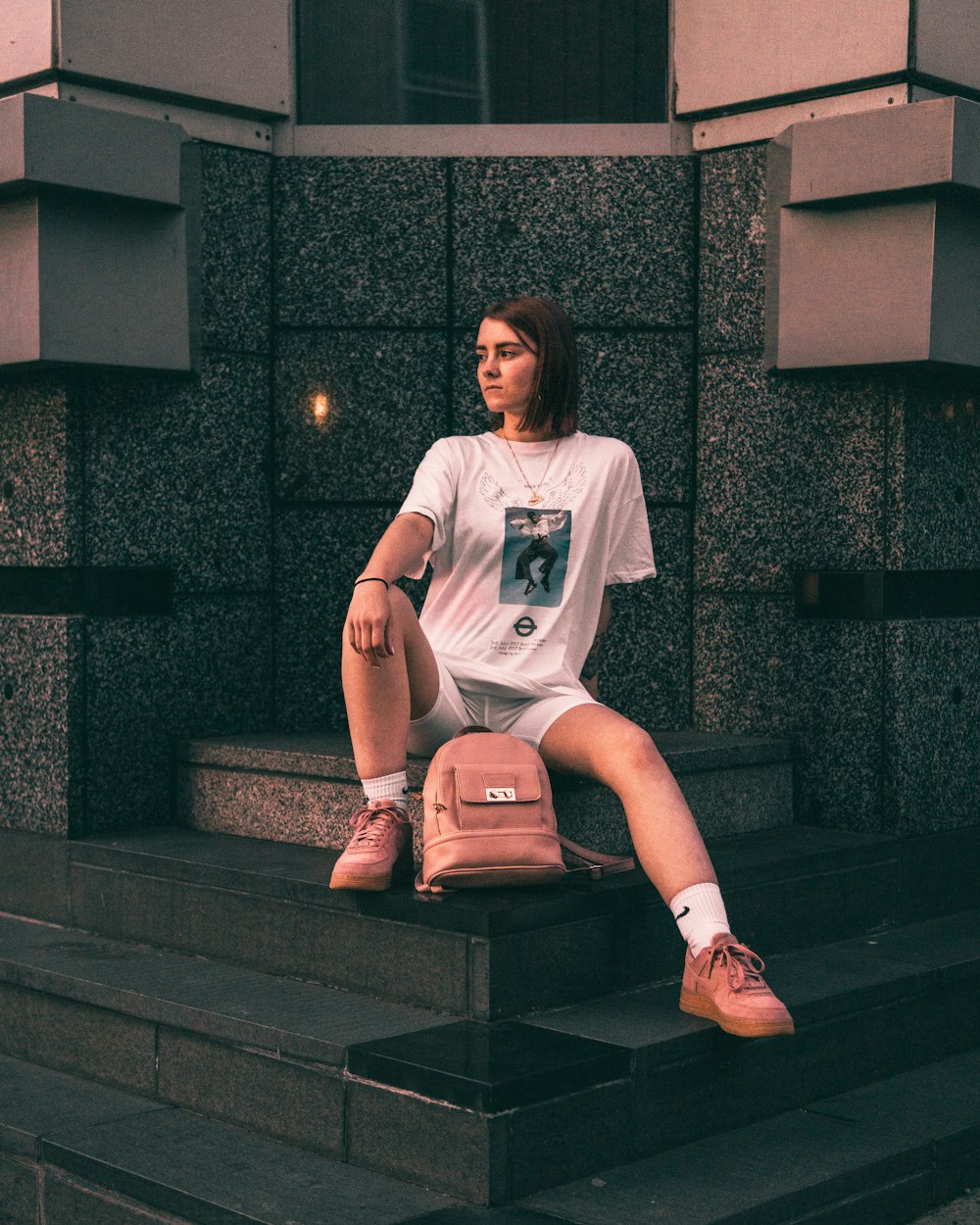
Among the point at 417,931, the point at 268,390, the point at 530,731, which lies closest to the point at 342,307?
the point at 268,390

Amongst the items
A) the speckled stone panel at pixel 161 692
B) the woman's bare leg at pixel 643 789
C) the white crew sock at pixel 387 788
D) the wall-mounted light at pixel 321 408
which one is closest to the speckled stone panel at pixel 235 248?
the wall-mounted light at pixel 321 408

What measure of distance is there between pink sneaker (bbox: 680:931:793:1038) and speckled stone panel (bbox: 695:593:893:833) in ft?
4.65

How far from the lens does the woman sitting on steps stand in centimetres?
365

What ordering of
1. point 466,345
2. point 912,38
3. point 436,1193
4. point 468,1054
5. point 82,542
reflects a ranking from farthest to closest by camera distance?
point 466,345
point 82,542
point 912,38
point 468,1054
point 436,1193

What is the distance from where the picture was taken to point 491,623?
4027 millimetres

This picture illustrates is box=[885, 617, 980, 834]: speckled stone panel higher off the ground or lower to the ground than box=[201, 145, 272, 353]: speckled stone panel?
lower

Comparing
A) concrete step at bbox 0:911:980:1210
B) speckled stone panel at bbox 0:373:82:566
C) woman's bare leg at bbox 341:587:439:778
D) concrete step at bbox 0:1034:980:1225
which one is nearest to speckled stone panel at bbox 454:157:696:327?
speckled stone panel at bbox 0:373:82:566

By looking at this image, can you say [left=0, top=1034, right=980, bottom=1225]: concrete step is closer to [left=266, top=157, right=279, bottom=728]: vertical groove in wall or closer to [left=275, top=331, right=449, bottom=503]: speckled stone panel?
[left=266, top=157, right=279, bottom=728]: vertical groove in wall

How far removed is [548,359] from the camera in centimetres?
403

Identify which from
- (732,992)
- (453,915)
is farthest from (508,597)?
(732,992)

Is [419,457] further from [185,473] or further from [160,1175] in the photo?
[160,1175]

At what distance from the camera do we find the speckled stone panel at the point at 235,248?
491 cm

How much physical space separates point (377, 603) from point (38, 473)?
161 centimetres

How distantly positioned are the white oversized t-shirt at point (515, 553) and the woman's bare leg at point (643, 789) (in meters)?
0.22
